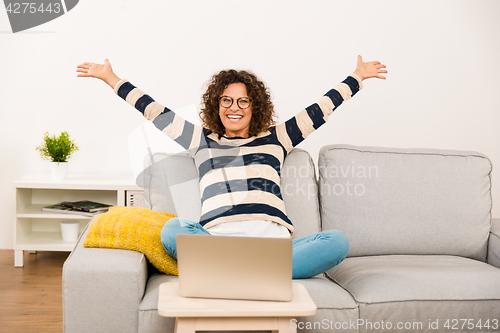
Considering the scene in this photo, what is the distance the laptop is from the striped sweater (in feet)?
1.90

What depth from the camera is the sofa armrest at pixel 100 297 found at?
1359 millimetres

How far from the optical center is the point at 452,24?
3.16 meters

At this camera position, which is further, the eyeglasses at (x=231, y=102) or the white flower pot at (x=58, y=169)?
the white flower pot at (x=58, y=169)

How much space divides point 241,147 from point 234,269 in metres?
0.88

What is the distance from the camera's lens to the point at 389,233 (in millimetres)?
1956

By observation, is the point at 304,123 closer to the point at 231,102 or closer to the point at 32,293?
the point at 231,102

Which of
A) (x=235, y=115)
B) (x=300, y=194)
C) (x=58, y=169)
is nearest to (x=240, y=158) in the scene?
(x=235, y=115)

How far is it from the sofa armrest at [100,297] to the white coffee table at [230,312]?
0.84 ft

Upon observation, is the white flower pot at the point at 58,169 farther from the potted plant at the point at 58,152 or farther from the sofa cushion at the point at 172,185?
the sofa cushion at the point at 172,185

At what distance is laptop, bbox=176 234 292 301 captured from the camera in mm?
1111

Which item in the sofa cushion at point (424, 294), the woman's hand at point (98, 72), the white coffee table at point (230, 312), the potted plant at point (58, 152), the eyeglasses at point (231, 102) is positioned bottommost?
the sofa cushion at point (424, 294)

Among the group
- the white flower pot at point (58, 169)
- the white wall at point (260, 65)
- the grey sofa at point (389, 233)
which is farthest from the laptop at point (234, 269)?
the white wall at point (260, 65)

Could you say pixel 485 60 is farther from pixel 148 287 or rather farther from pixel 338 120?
pixel 148 287

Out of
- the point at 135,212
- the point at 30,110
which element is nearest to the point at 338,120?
the point at 135,212
